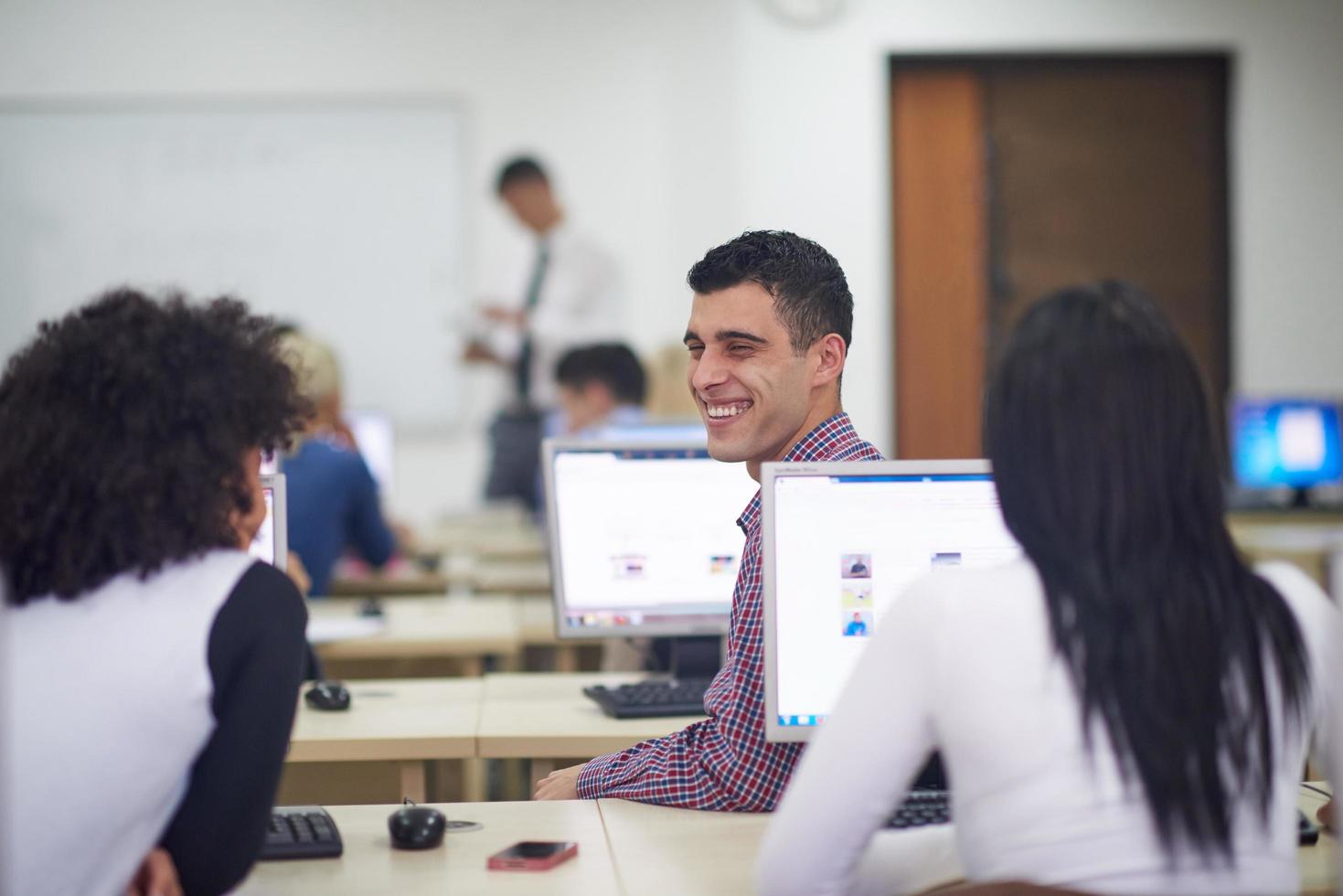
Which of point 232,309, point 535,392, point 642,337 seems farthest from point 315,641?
point 642,337

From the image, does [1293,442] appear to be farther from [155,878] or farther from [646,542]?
[155,878]

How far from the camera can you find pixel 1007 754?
1.13 metres

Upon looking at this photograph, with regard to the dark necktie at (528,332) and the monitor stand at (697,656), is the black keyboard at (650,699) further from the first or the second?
the dark necktie at (528,332)

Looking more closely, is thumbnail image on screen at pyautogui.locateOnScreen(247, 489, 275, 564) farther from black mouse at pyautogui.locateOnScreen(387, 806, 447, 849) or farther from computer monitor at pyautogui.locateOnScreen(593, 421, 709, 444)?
computer monitor at pyautogui.locateOnScreen(593, 421, 709, 444)

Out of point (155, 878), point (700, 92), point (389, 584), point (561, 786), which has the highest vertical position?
point (700, 92)

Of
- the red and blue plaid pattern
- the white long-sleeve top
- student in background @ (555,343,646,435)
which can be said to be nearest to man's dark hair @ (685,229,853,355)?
the red and blue plaid pattern

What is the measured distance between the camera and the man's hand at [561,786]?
1887 mm

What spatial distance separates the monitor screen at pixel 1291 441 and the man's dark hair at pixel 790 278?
4126 mm

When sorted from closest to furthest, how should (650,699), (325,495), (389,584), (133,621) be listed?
(133,621), (650,699), (325,495), (389,584)

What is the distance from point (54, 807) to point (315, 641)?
5.74 ft

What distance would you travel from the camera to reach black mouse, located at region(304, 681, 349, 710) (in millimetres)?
2359

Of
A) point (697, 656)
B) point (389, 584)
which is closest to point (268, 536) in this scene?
point (697, 656)

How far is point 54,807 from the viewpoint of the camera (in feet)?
4.03

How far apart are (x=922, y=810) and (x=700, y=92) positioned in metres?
5.08
